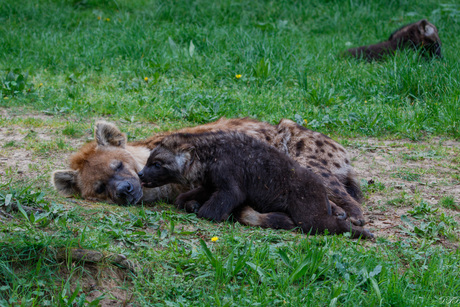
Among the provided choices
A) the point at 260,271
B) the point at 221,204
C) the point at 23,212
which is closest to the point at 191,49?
the point at 221,204

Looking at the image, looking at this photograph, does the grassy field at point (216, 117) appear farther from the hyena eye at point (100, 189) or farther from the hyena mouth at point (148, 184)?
the hyena eye at point (100, 189)

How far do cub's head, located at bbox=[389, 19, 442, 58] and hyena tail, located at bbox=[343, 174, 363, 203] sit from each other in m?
4.93

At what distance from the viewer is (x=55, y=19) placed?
384 inches

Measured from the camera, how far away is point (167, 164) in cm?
402

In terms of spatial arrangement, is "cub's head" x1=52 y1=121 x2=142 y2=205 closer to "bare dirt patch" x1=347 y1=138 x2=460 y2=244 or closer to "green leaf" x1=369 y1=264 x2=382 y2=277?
"bare dirt patch" x1=347 y1=138 x2=460 y2=244

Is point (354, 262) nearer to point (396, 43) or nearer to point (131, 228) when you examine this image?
point (131, 228)

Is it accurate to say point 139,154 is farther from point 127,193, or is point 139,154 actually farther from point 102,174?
point 127,193

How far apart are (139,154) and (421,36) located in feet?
20.5

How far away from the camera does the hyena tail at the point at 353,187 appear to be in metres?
4.42

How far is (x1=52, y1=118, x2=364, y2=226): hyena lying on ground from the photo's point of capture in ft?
13.8

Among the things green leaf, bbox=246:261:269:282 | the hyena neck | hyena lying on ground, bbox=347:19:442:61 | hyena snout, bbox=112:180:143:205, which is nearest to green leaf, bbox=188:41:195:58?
hyena lying on ground, bbox=347:19:442:61

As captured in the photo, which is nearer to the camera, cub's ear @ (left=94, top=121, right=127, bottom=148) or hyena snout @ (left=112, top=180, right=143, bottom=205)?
hyena snout @ (left=112, top=180, right=143, bottom=205)

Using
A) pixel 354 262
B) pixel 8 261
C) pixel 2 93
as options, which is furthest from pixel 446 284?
pixel 2 93

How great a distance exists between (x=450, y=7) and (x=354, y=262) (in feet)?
30.7
